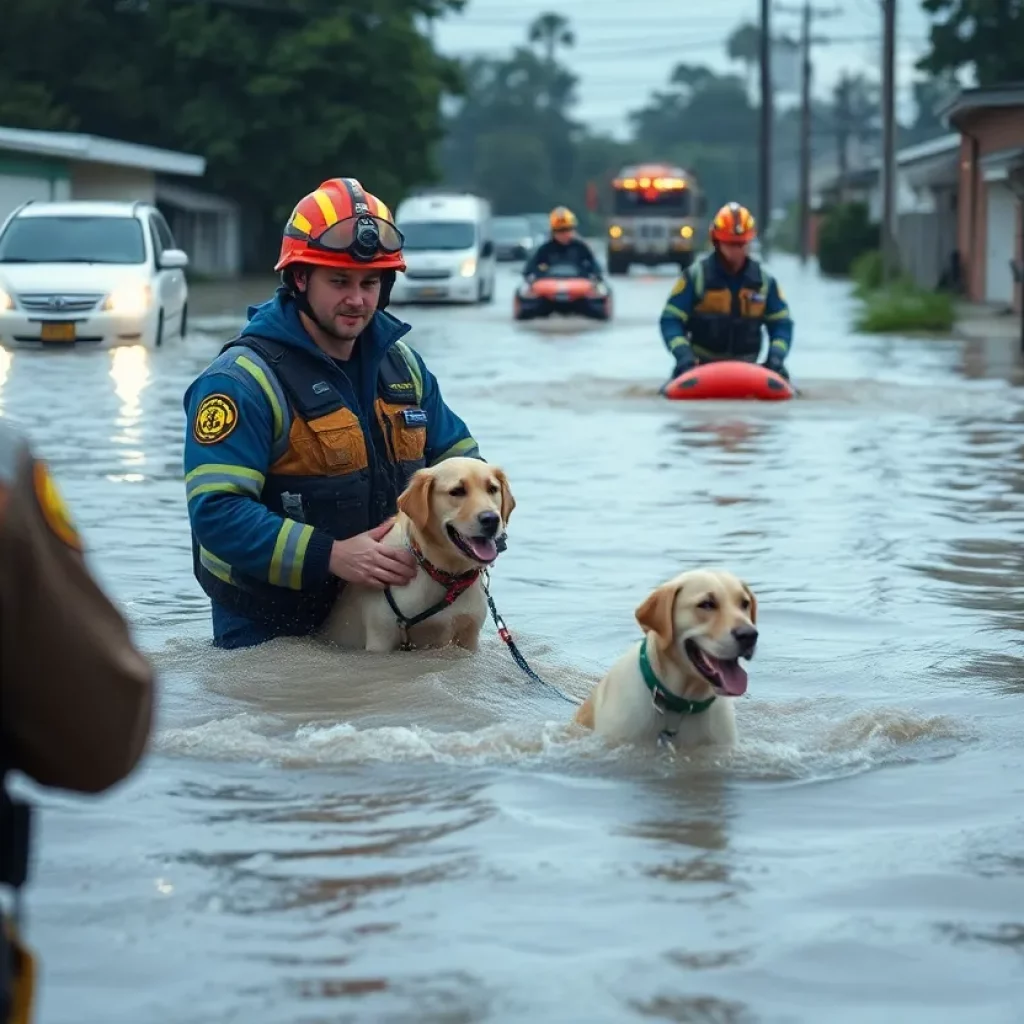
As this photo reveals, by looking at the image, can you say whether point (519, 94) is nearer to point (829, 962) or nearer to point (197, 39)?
point (197, 39)

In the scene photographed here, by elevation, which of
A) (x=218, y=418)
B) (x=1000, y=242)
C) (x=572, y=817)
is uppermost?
(x=1000, y=242)

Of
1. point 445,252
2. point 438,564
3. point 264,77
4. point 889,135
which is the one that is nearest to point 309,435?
point 438,564

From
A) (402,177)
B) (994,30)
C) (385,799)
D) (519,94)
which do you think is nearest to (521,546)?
(385,799)

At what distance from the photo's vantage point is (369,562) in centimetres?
789

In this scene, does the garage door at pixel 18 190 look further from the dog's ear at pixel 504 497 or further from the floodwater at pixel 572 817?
the dog's ear at pixel 504 497

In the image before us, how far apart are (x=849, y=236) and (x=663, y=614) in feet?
202

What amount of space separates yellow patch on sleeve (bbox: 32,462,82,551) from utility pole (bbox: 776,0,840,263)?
272 feet

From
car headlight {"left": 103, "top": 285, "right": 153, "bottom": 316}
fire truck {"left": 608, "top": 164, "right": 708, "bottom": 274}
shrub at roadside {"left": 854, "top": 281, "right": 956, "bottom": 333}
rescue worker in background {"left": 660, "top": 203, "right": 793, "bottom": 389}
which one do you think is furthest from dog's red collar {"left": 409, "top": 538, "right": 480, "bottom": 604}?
fire truck {"left": 608, "top": 164, "right": 708, "bottom": 274}

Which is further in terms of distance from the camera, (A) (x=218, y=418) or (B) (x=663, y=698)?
(A) (x=218, y=418)

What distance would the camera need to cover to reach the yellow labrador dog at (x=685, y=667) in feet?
22.1

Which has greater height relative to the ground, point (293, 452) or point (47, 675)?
point (47, 675)

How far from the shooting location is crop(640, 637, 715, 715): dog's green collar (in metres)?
6.92

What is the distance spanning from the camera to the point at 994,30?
5450cm

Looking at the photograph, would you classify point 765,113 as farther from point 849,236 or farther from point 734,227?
point 734,227
